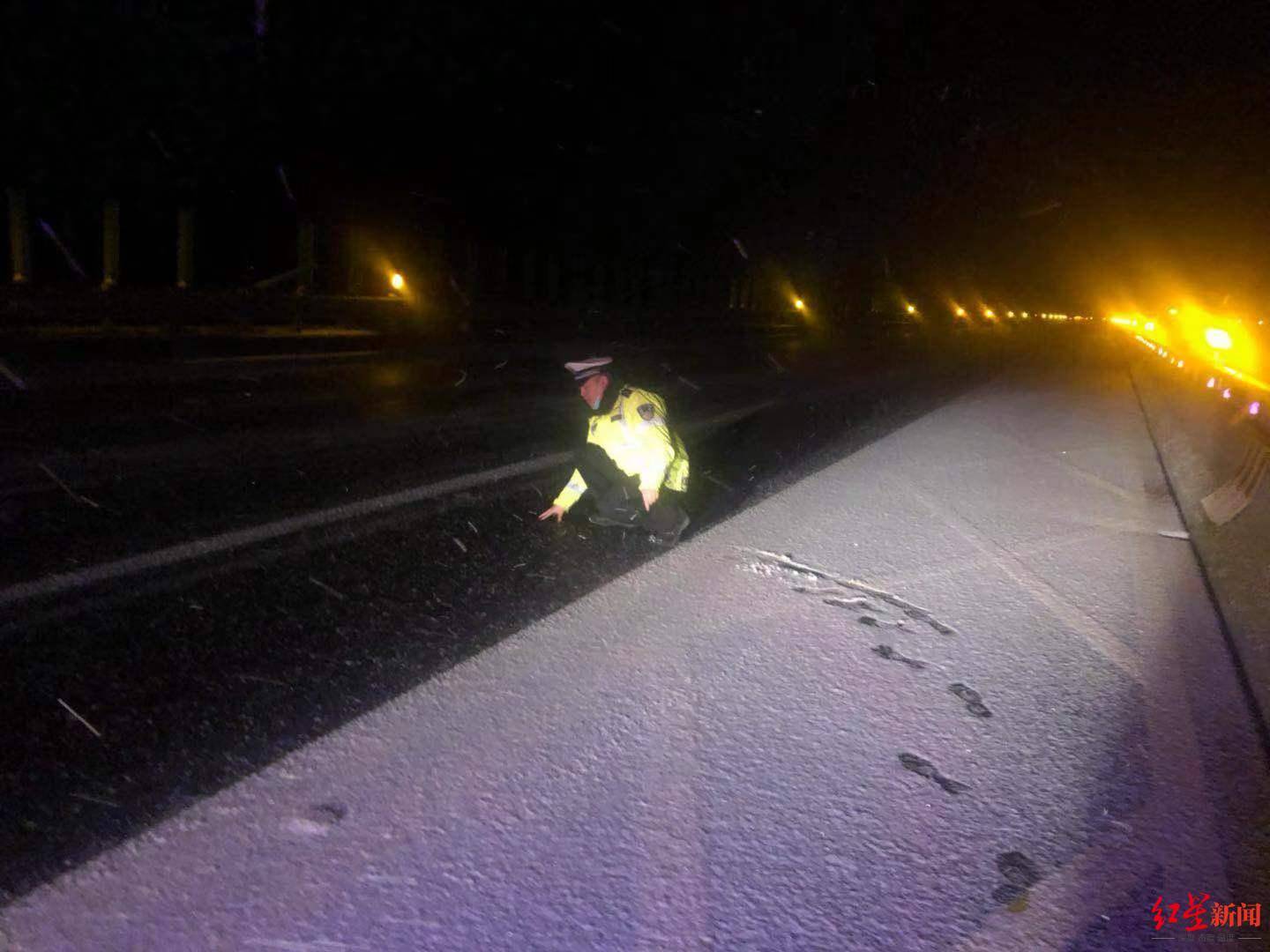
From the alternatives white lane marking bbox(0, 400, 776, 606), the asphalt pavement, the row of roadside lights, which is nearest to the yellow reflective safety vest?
the asphalt pavement

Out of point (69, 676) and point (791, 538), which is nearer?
point (69, 676)

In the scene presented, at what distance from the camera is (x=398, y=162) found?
30.7m

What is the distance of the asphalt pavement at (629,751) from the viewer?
8.46ft

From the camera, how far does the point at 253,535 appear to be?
6.01 metres

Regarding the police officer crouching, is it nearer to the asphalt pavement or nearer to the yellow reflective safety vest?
the yellow reflective safety vest

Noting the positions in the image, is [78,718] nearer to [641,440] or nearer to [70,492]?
[641,440]

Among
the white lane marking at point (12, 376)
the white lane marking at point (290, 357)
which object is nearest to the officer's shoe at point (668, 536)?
the white lane marking at point (12, 376)

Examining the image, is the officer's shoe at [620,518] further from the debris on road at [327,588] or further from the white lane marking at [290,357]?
the white lane marking at [290,357]

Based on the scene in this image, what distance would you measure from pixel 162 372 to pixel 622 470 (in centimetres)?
1029

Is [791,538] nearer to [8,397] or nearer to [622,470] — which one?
[622,470]

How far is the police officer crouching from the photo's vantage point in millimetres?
5910

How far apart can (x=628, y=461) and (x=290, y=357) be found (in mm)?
12356

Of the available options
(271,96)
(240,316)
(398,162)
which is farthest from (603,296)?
(240,316)

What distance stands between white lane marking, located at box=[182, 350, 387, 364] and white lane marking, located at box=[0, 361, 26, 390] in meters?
2.52
